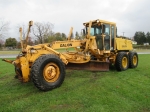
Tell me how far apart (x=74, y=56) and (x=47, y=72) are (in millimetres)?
2485

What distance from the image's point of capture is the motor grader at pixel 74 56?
6039mm

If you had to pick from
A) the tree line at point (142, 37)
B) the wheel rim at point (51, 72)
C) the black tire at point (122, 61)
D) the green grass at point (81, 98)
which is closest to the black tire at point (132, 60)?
the black tire at point (122, 61)

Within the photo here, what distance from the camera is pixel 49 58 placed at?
615 centimetres

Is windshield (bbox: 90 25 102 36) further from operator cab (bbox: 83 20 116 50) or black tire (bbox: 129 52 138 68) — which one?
black tire (bbox: 129 52 138 68)

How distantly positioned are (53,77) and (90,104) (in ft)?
6.41

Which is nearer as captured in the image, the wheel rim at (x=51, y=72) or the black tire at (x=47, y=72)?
the black tire at (x=47, y=72)

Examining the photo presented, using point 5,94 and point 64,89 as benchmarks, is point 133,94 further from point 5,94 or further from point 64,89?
point 5,94

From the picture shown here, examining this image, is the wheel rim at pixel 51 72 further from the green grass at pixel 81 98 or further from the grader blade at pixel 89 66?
the grader blade at pixel 89 66

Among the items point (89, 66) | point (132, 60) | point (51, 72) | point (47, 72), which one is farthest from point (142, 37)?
point (47, 72)

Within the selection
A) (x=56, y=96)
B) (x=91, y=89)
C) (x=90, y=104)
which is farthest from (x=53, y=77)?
(x=90, y=104)

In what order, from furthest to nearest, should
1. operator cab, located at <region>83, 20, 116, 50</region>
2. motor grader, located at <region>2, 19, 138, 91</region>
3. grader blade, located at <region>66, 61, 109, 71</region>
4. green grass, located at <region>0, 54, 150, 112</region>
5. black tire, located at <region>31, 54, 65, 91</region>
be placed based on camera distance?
operator cab, located at <region>83, 20, 116, 50</region>
grader blade, located at <region>66, 61, 109, 71</region>
motor grader, located at <region>2, 19, 138, 91</region>
black tire, located at <region>31, 54, 65, 91</region>
green grass, located at <region>0, 54, 150, 112</region>

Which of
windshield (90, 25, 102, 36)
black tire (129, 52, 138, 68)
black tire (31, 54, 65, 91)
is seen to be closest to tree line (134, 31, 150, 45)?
black tire (129, 52, 138, 68)

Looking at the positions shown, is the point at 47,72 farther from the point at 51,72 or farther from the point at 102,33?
the point at 102,33

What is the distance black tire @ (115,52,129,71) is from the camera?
982 centimetres
